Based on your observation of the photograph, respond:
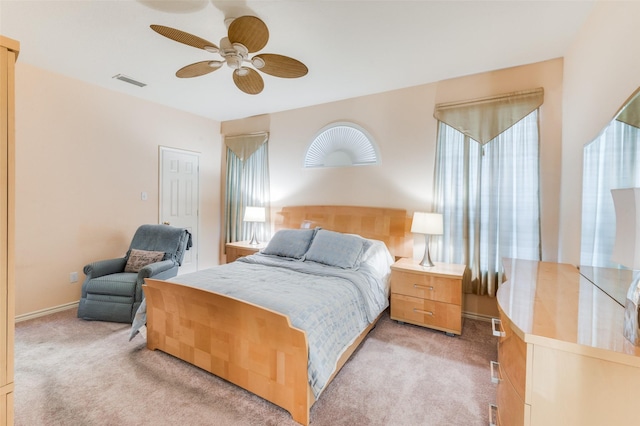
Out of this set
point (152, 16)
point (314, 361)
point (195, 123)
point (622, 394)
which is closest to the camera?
point (622, 394)

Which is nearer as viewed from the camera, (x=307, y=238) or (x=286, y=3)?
(x=286, y=3)

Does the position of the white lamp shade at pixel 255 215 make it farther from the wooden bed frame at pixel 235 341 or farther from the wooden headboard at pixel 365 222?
the wooden bed frame at pixel 235 341

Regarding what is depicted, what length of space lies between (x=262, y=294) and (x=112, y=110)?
131 inches

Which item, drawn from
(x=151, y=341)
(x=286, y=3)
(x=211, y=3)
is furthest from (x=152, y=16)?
(x=151, y=341)

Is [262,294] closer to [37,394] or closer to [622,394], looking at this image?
[37,394]

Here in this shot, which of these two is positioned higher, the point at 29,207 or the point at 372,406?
the point at 29,207

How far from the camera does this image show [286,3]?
6.47 feet

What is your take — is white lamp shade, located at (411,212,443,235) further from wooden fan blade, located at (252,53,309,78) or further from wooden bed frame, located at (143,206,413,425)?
wooden fan blade, located at (252,53,309,78)

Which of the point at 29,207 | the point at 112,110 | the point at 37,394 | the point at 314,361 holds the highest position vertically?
the point at 112,110

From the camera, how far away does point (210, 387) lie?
1.90 m

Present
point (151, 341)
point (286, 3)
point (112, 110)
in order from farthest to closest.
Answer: point (112, 110) < point (151, 341) < point (286, 3)

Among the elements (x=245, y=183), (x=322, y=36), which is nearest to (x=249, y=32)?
(x=322, y=36)

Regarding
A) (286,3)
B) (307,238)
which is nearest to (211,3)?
(286,3)

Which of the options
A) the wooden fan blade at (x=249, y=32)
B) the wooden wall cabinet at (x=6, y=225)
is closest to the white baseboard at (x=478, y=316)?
the wooden fan blade at (x=249, y=32)
